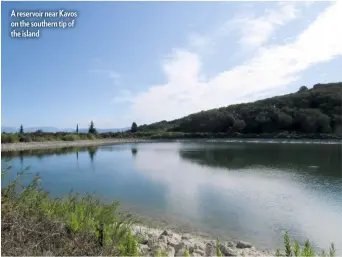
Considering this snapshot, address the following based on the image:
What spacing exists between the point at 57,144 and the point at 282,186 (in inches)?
1110

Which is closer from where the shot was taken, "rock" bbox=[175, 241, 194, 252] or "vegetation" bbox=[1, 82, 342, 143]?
"rock" bbox=[175, 241, 194, 252]

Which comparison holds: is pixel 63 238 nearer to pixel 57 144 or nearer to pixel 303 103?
pixel 57 144

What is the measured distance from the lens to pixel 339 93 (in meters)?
45.1

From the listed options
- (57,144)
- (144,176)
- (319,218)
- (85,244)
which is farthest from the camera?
(57,144)

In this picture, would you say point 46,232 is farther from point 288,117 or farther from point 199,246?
point 288,117

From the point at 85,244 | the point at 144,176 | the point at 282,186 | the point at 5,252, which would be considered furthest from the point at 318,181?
the point at 5,252

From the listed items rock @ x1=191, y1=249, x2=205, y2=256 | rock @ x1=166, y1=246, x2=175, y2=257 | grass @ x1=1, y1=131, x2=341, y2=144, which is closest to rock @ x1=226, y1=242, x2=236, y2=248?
rock @ x1=191, y1=249, x2=205, y2=256

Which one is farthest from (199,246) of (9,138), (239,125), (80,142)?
(239,125)

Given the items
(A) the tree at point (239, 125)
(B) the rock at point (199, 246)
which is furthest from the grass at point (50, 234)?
(A) the tree at point (239, 125)

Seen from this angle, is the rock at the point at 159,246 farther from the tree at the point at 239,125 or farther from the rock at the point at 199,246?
the tree at the point at 239,125

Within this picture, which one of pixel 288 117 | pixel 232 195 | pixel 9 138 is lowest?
pixel 232 195

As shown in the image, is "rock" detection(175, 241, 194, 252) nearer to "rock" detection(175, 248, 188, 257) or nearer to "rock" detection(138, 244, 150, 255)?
"rock" detection(175, 248, 188, 257)

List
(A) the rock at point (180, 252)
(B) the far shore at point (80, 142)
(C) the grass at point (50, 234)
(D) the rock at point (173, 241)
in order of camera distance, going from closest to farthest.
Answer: (C) the grass at point (50, 234), (A) the rock at point (180, 252), (D) the rock at point (173, 241), (B) the far shore at point (80, 142)

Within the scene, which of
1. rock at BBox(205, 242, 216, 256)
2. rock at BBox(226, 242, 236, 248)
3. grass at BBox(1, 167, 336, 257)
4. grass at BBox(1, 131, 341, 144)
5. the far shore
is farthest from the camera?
grass at BBox(1, 131, 341, 144)
